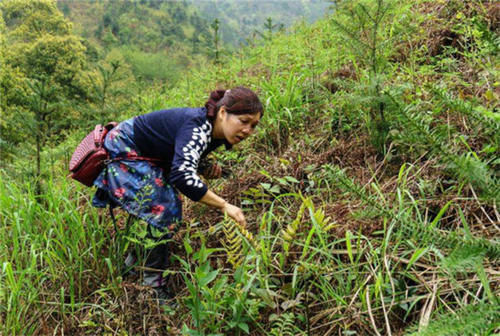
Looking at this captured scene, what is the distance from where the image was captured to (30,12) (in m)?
21.0

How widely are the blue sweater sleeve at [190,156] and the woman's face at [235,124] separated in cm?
11

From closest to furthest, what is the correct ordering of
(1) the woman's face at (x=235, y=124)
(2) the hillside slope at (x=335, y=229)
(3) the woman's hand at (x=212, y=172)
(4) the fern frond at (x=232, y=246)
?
1. (2) the hillside slope at (x=335, y=229)
2. (4) the fern frond at (x=232, y=246)
3. (1) the woman's face at (x=235, y=124)
4. (3) the woman's hand at (x=212, y=172)

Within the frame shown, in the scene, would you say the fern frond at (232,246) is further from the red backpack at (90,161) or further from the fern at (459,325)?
the fern at (459,325)

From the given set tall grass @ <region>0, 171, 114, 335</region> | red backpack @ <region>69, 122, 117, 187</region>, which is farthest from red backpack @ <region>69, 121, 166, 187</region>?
tall grass @ <region>0, 171, 114, 335</region>

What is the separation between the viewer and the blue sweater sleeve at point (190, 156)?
2.12 meters

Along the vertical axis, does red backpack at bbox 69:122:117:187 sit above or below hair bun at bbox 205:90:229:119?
below

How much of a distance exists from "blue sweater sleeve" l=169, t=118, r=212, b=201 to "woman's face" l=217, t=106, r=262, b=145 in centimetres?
11

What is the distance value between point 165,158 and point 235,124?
605 mm

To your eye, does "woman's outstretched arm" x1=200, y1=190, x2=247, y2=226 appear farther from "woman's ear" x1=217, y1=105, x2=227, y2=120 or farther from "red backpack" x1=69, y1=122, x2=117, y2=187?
"red backpack" x1=69, y1=122, x2=117, y2=187

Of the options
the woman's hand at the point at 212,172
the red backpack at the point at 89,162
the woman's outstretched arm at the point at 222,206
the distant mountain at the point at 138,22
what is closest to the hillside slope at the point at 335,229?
the woman's outstretched arm at the point at 222,206

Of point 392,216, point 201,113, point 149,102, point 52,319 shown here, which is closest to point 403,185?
point 392,216

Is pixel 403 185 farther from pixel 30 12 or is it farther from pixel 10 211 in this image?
pixel 30 12

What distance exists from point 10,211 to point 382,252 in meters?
2.80

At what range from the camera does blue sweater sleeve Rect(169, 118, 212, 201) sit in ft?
6.97
